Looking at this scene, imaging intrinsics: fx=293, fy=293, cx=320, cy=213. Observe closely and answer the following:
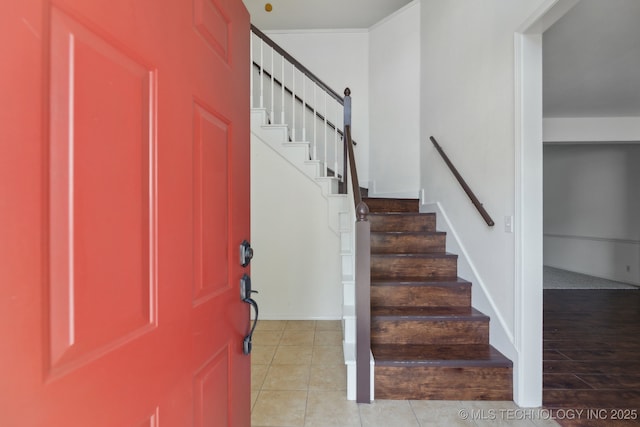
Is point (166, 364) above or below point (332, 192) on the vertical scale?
below

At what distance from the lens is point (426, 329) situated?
2.26 meters

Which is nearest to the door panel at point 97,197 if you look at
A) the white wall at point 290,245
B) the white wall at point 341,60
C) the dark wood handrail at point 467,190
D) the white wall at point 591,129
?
the dark wood handrail at point 467,190

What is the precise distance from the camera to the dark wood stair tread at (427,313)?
7.37ft

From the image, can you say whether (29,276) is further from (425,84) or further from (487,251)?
(425,84)

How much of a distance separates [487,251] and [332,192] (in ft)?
5.61

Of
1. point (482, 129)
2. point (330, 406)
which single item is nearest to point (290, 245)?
point (330, 406)

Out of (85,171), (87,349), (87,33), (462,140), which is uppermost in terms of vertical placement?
(462,140)

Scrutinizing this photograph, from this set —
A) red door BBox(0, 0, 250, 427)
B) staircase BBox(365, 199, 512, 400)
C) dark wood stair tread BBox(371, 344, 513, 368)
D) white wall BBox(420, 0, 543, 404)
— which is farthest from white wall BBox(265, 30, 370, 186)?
red door BBox(0, 0, 250, 427)

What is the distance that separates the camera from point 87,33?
0.45 metres

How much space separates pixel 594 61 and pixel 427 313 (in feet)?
9.82

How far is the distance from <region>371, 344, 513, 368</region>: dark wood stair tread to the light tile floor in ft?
0.82

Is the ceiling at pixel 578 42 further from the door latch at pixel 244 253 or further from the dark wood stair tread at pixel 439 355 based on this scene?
the door latch at pixel 244 253

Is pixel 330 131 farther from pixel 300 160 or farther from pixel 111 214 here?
pixel 111 214

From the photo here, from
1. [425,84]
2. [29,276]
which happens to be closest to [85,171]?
[29,276]
